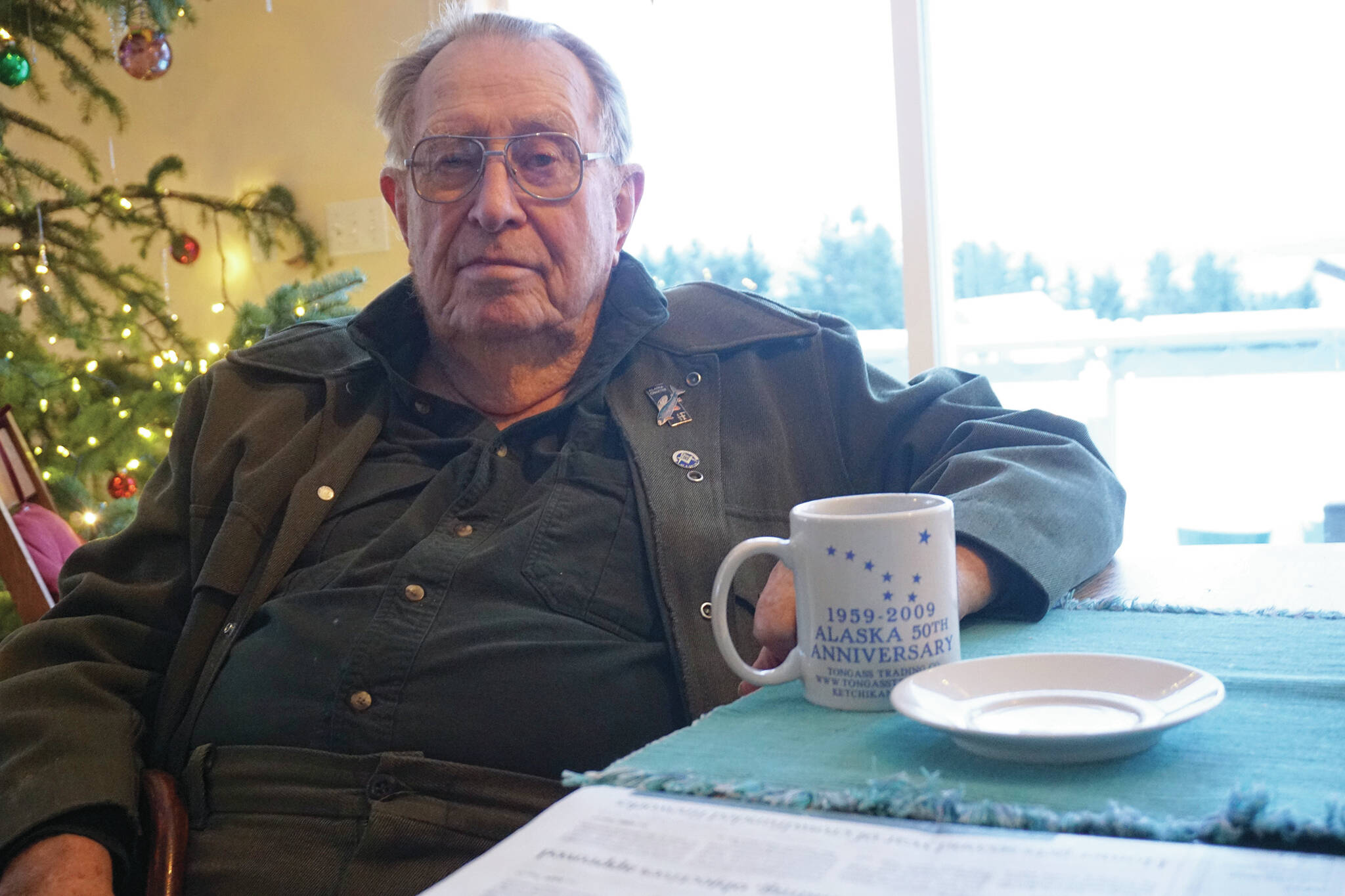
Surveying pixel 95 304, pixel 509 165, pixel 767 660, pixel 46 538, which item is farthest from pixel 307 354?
pixel 95 304

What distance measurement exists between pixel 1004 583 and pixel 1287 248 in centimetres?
176

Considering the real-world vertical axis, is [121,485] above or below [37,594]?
above

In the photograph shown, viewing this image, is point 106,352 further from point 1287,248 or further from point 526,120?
point 1287,248

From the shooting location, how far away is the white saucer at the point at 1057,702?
54 centimetres

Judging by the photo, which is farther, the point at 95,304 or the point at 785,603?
the point at 95,304

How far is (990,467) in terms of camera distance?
102cm

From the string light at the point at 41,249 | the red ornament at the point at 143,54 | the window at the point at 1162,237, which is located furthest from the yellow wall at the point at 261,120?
the window at the point at 1162,237

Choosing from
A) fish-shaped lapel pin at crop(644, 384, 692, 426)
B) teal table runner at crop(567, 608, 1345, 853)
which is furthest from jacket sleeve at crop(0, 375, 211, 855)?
teal table runner at crop(567, 608, 1345, 853)

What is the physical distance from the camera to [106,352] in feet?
9.26

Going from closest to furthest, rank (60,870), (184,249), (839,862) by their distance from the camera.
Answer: (839,862) < (60,870) < (184,249)

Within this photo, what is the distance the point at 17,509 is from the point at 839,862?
7.90ft

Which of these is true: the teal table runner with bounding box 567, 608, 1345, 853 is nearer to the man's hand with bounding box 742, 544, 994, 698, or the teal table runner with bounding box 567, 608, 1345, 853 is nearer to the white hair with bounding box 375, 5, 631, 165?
the man's hand with bounding box 742, 544, 994, 698

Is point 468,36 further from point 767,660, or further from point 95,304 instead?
point 95,304

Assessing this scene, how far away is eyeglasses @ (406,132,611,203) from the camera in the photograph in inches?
55.3
